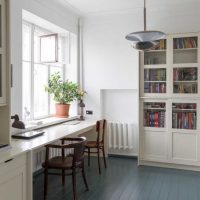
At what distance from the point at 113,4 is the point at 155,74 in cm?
145

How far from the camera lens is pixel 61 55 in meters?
5.03

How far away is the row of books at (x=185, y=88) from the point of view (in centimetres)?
437

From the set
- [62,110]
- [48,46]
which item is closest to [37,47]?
[48,46]

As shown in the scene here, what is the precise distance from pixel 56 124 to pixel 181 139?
7.06ft

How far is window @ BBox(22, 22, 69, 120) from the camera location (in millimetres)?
4180

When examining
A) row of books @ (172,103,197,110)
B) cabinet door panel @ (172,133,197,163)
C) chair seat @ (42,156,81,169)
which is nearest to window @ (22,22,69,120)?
chair seat @ (42,156,81,169)

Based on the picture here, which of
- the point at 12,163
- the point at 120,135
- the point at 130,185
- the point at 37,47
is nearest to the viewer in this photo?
the point at 12,163

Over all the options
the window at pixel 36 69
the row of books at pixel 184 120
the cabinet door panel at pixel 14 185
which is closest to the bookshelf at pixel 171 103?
the row of books at pixel 184 120

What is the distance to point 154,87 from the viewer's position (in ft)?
15.0

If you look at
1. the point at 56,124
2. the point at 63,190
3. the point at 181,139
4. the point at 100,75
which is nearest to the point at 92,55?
the point at 100,75

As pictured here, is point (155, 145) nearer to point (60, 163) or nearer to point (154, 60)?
point (154, 60)

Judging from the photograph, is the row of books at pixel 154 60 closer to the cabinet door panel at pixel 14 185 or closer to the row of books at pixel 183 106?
the row of books at pixel 183 106

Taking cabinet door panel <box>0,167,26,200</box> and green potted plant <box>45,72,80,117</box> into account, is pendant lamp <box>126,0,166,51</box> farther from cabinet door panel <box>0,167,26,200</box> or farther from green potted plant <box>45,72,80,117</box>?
green potted plant <box>45,72,80,117</box>

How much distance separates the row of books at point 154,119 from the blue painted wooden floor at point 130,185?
76cm
